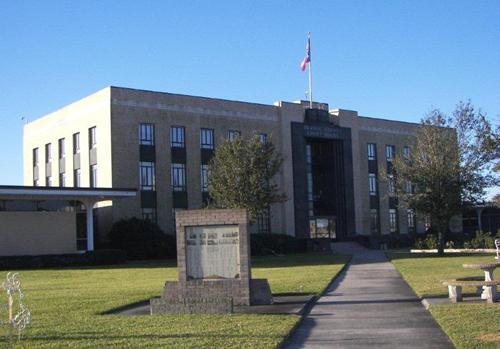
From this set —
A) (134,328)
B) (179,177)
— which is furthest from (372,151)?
(134,328)

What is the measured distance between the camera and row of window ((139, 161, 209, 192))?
51.6 meters

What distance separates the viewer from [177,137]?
5372cm

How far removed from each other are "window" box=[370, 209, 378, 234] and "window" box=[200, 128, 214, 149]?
67.8 feet

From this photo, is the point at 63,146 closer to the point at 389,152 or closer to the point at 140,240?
the point at 140,240

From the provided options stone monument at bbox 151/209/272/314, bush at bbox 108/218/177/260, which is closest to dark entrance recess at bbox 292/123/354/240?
bush at bbox 108/218/177/260

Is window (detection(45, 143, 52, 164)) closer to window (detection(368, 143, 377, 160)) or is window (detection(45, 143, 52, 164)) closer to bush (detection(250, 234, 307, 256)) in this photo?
bush (detection(250, 234, 307, 256))

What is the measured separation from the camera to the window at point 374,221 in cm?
6809

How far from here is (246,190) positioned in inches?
1722

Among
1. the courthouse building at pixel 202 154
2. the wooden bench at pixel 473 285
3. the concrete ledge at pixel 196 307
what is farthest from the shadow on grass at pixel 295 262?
the concrete ledge at pixel 196 307

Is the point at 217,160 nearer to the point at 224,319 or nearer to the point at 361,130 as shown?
the point at 361,130

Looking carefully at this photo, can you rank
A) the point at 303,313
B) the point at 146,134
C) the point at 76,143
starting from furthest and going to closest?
the point at 76,143 → the point at 146,134 → the point at 303,313

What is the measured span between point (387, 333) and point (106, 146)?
41.0 m

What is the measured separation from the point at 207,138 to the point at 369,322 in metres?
43.3

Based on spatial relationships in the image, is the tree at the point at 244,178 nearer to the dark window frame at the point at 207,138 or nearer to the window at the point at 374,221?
the dark window frame at the point at 207,138
